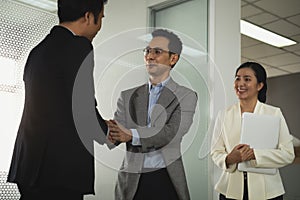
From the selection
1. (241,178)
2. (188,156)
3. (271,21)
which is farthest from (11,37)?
(271,21)

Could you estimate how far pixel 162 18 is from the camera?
6.77ft

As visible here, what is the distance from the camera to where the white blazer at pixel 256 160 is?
1.57 m

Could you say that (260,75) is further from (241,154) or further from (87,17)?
(87,17)

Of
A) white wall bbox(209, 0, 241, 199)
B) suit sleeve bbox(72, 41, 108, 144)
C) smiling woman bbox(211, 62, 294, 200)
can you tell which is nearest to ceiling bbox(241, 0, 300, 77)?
white wall bbox(209, 0, 241, 199)

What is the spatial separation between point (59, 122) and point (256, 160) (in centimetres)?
75

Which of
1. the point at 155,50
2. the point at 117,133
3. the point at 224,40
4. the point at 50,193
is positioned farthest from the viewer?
the point at 224,40

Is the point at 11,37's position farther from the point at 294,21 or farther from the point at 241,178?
the point at 294,21

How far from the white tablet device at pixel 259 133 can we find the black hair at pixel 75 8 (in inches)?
28.5

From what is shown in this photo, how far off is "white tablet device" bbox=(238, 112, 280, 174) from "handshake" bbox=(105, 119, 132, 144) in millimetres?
462

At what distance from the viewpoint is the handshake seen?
1653 millimetres

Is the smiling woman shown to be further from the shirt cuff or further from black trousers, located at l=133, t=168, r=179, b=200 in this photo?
the shirt cuff

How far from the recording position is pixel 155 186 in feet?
5.55

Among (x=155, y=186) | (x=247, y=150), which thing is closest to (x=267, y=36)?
(x=247, y=150)

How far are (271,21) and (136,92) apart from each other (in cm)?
144
